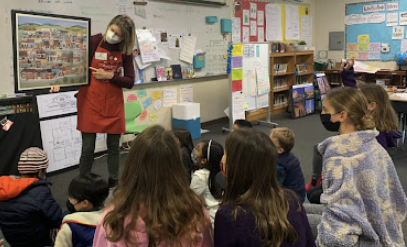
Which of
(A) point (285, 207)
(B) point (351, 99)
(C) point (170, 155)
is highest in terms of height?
(B) point (351, 99)

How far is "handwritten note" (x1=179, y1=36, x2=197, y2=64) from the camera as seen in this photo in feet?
17.4

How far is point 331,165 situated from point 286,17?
6.26 metres

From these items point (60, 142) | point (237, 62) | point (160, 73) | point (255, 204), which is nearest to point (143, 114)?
point (160, 73)

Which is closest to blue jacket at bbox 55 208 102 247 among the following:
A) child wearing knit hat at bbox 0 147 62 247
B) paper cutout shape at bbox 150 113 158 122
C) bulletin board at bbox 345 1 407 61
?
child wearing knit hat at bbox 0 147 62 247

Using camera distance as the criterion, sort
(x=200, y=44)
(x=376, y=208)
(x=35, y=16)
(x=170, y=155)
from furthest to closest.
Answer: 1. (x=200, y=44)
2. (x=35, y=16)
3. (x=376, y=208)
4. (x=170, y=155)

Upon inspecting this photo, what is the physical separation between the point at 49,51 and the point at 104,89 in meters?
0.47

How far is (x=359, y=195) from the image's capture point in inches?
62.4

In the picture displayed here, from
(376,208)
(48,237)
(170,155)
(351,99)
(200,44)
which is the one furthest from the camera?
(200,44)

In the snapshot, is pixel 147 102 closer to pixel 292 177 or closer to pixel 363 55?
pixel 292 177

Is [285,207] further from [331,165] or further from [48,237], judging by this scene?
[48,237]

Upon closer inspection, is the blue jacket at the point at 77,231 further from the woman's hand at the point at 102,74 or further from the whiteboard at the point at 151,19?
the whiteboard at the point at 151,19

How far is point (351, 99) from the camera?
1.87m

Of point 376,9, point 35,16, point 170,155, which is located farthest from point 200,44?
point 170,155

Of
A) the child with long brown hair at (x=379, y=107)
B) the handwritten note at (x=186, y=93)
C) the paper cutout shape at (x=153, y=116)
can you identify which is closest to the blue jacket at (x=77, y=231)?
the child with long brown hair at (x=379, y=107)
